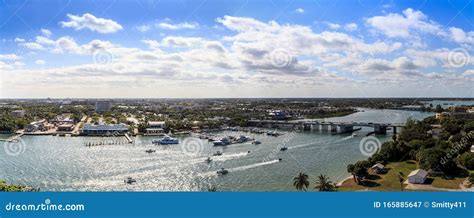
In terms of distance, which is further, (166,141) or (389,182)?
(166,141)

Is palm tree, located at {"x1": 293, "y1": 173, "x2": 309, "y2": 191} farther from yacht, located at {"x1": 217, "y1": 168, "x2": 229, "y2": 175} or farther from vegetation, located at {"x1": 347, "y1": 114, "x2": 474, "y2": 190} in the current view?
yacht, located at {"x1": 217, "y1": 168, "x2": 229, "y2": 175}

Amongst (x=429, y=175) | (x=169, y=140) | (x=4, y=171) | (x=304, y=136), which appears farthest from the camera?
(x=304, y=136)

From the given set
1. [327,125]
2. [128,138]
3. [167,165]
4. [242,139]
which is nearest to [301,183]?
Answer: [167,165]

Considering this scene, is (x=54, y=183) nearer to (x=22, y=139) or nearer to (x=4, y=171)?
(x=4, y=171)

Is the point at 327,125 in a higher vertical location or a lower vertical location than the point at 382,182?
higher

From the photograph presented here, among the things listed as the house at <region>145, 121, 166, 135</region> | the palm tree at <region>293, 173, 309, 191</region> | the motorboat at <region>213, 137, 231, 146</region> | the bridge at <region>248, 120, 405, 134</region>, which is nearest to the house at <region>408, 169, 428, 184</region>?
the palm tree at <region>293, 173, 309, 191</region>

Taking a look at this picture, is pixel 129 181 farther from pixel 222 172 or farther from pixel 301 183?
pixel 301 183

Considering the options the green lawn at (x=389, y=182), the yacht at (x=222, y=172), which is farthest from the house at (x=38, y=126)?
the green lawn at (x=389, y=182)

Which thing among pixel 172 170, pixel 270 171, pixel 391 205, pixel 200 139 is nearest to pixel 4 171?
pixel 172 170
